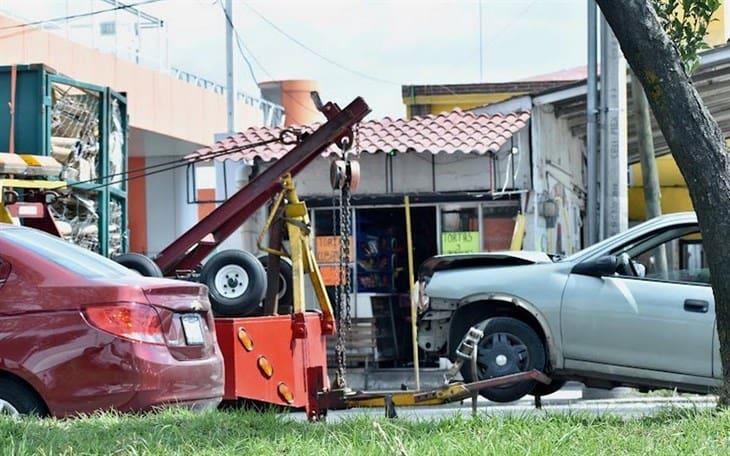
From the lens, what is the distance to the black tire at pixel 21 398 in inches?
264

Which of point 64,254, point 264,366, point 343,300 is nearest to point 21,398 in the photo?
point 64,254

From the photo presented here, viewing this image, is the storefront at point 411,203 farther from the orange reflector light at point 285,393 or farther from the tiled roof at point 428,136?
the orange reflector light at point 285,393

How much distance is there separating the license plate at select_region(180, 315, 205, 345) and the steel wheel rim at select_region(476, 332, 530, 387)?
3023mm

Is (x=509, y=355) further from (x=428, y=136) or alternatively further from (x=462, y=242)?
(x=428, y=136)

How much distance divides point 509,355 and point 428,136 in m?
6.27

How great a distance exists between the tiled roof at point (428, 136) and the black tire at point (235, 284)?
14.8ft

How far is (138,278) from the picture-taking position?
7297 millimetres

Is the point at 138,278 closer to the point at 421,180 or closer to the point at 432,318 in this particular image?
the point at 432,318

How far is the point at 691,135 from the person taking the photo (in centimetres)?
631

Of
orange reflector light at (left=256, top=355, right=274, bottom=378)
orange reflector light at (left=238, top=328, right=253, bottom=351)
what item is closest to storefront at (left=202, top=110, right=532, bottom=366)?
orange reflector light at (left=256, top=355, right=274, bottom=378)

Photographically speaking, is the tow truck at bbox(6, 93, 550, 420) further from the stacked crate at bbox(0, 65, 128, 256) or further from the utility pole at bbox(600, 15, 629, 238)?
Result: the utility pole at bbox(600, 15, 629, 238)

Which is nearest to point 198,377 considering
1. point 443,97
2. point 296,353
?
point 296,353

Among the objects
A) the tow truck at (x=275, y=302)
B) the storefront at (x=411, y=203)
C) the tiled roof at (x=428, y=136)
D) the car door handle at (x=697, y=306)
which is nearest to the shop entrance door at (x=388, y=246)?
the storefront at (x=411, y=203)

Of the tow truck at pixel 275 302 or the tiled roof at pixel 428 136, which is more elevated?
the tiled roof at pixel 428 136
